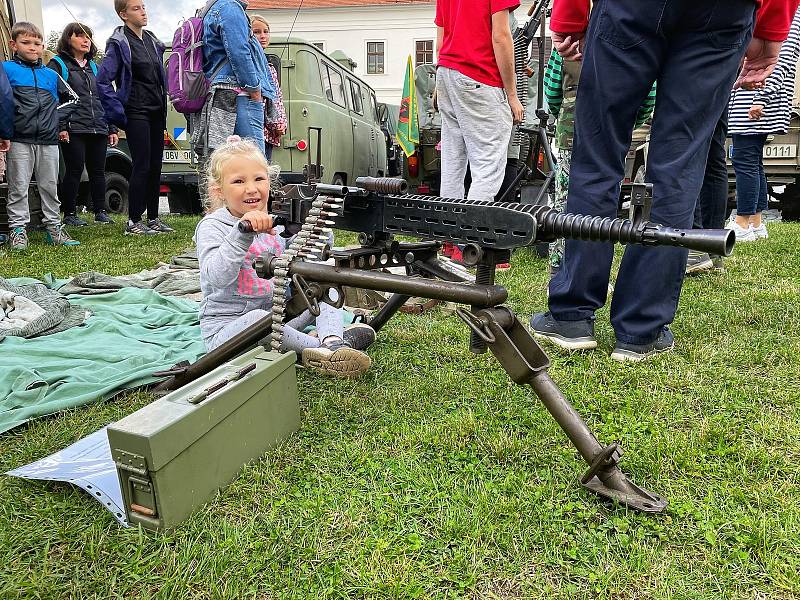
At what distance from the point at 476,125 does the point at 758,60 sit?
2004 millimetres

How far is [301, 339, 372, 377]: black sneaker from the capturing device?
2779 mm

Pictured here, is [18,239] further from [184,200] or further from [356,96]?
[356,96]

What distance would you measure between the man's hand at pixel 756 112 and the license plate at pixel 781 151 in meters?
3.59

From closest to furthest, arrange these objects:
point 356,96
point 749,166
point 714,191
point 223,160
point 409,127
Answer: point 223,160, point 714,191, point 749,166, point 409,127, point 356,96

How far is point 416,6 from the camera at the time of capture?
37.3 m

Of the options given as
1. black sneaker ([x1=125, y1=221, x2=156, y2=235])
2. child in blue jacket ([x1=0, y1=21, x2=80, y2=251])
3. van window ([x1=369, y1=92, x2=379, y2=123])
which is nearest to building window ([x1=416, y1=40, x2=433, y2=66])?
van window ([x1=369, y1=92, x2=379, y2=123])

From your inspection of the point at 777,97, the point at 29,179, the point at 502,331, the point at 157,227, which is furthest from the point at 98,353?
the point at 777,97

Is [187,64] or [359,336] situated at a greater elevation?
[187,64]

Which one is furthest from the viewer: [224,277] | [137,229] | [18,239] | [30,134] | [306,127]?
[306,127]

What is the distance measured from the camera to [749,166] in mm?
6363

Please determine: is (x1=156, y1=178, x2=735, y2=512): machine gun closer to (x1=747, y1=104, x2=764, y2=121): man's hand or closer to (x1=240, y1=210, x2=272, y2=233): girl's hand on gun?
(x1=240, y1=210, x2=272, y2=233): girl's hand on gun

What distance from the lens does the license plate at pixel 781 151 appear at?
8.87 metres

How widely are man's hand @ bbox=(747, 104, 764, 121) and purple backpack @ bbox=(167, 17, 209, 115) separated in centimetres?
523

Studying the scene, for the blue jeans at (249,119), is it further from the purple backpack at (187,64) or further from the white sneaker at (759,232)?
the white sneaker at (759,232)
